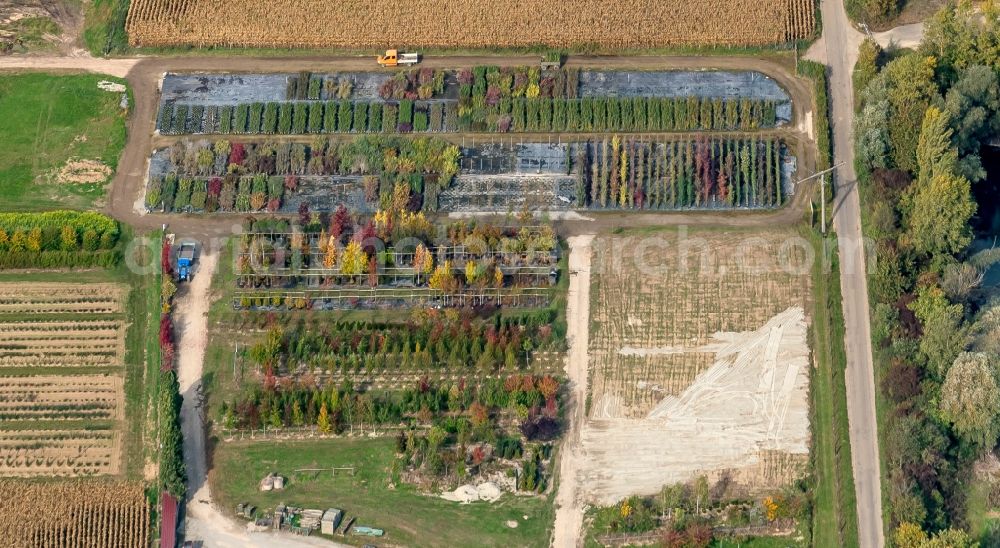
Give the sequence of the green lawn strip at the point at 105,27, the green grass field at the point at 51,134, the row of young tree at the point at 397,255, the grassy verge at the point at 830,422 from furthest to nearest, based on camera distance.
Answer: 1. the green lawn strip at the point at 105,27
2. the green grass field at the point at 51,134
3. the row of young tree at the point at 397,255
4. the grassy verge at the point at 830,422

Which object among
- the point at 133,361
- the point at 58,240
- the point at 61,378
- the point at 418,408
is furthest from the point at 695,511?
the point at 58,240

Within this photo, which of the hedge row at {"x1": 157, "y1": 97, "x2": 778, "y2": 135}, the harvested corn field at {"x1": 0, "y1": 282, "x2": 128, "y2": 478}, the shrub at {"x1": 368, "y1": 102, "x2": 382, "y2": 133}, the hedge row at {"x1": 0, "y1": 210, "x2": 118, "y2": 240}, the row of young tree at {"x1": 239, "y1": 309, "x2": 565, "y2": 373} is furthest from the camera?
the shrub at {"x1": 368, "y1": 102, "x2": 382, "y2": 133}

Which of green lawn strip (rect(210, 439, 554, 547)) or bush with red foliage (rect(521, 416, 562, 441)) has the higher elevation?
bush with red foliage (rect(521, 416, 562, 441))

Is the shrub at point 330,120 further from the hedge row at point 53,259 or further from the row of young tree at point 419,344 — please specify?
the hedge row at point 53,259

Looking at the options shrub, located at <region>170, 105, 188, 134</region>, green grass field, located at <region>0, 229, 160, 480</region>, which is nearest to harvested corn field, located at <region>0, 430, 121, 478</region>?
green grass field, located at <region>0, 229, 160, 480</region>

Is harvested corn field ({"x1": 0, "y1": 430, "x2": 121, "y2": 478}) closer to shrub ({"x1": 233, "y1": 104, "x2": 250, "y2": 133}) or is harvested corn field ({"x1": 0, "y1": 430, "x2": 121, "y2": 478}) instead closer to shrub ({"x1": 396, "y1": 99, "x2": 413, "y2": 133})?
shrub ({"x1": 233, "y1": 104, "x2": 250, "y2": 133})

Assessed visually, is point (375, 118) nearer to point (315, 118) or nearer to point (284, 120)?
point (315, 118)

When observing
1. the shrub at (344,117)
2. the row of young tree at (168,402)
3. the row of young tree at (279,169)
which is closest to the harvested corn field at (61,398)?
the row of young tree at (168,402)
